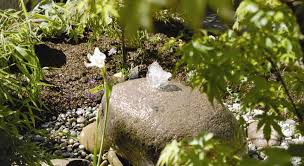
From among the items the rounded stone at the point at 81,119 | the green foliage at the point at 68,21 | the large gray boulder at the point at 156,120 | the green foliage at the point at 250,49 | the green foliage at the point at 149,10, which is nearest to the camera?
the green foliage at the point at 149,10

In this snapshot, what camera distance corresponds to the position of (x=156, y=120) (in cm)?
312

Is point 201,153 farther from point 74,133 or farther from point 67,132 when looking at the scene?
point 74,133

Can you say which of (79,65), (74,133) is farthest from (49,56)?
(74,133)

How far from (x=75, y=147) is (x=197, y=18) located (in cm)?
328

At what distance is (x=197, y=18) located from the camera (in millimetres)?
722

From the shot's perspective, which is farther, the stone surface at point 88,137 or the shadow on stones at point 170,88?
the stone surface at point 88,137

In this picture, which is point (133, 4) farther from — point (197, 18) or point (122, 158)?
→ point (122, 158)

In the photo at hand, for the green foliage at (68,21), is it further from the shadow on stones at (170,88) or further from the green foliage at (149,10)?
the green foliage at (149,10)

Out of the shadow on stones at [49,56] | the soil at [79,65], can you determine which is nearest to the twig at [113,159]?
the soil at [79,65]

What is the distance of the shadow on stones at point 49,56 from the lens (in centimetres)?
483

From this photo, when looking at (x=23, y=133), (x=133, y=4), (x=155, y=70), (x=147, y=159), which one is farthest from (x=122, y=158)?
(x=133, y=4)

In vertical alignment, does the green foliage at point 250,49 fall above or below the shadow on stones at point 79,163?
above

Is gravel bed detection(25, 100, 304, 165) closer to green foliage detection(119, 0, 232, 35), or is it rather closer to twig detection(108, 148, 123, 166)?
twig detection(108, 148, 123, 166)

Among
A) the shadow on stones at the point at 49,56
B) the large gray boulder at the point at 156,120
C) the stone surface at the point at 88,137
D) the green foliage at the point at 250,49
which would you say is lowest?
the stone surface at the point at 88,137
